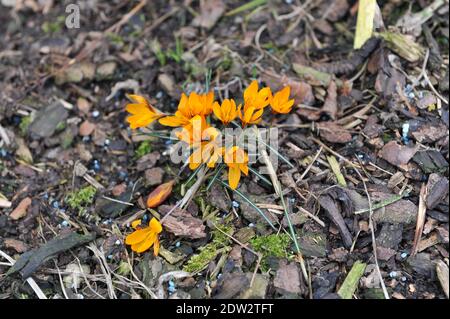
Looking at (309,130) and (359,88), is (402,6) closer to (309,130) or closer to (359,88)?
(359,88)

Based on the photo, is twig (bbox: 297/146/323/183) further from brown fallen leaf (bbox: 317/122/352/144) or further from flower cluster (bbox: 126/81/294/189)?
flower cluster (bbox: 126/81/294/189)

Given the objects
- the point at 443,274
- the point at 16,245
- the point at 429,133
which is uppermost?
the point at 429,133

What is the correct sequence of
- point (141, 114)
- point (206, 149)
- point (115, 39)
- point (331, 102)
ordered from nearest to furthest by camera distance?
point (206, 149), point (141, 114), point (331, 102), point (115, 39)

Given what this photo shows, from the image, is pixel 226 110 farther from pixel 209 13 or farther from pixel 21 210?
pixel 209 13

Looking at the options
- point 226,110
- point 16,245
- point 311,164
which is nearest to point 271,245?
point 311,164

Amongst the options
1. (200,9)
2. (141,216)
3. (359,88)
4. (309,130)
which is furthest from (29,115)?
(359,88)

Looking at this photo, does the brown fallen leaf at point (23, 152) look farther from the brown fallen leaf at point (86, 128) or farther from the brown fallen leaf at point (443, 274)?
the brown fallen leaf at point (443, 274)

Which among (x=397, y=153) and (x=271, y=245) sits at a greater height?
(x=397, y=153)
